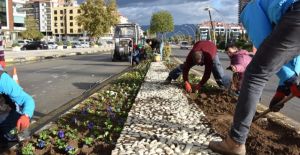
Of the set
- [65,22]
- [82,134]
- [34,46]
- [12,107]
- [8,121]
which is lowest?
[34,46]

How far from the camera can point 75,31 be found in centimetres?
15725

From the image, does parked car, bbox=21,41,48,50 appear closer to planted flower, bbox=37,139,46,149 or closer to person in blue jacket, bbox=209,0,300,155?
planted flower, bbox=37,139,46,149

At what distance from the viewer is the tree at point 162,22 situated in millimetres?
98375

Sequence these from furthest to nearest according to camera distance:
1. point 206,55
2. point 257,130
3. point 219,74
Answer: point 219,74
point 206,55
point 257,130

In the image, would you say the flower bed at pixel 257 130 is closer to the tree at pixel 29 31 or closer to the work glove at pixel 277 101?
the work glove at pixel 277 101

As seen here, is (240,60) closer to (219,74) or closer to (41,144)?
(219,74)

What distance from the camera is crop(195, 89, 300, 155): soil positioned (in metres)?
3.80

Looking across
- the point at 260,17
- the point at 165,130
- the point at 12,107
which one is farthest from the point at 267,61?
the point at 12,107

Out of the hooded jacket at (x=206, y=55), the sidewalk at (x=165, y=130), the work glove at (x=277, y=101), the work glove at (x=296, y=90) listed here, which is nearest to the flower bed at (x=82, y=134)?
A: the sidewalk at (x=165, y=130)

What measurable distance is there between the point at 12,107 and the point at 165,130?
154 centimetres

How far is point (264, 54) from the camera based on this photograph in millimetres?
2854

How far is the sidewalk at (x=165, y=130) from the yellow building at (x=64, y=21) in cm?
15104

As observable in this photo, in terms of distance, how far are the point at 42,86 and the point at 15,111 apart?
833 cm

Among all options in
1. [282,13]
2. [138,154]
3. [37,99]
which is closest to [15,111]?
[138,154]
